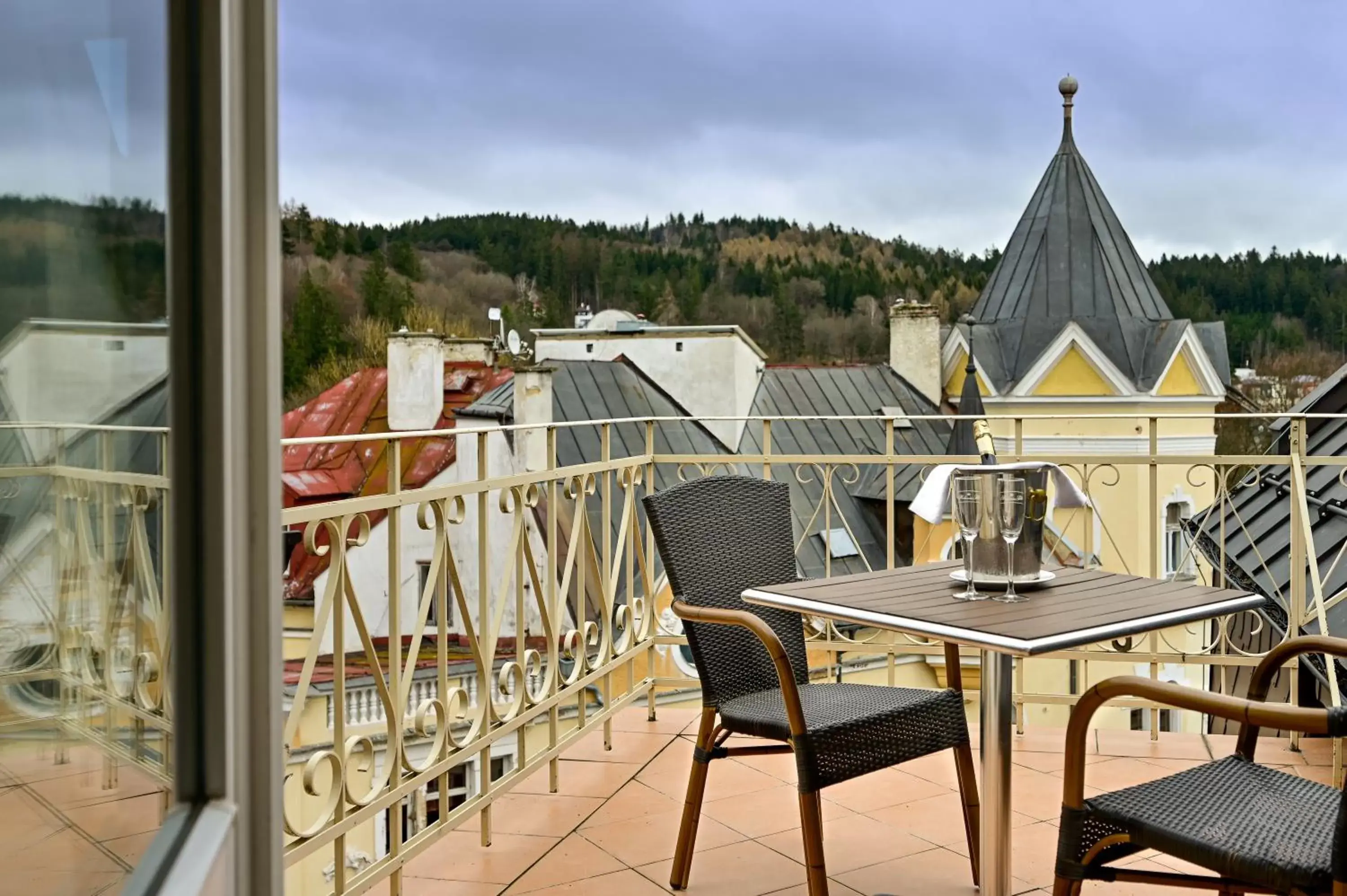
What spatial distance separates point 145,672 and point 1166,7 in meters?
33.3

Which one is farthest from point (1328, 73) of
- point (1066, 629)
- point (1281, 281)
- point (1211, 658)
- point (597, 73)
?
point (1066, 629)

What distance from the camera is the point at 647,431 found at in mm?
3543

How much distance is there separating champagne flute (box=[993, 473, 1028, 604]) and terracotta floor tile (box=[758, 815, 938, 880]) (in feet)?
2.52

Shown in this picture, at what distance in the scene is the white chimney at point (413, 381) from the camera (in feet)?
50.4

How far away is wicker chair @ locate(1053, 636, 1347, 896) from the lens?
1372 millimetres

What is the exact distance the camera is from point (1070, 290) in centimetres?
2183

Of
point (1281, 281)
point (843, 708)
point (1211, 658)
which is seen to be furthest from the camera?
point (1281, 281)

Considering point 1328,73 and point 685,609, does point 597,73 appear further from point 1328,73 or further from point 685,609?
point 685,609

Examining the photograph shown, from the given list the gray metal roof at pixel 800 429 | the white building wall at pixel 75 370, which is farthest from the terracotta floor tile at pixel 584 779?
the gray metal roof at pixel 800 429

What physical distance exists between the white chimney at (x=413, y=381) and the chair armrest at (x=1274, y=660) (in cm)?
1409

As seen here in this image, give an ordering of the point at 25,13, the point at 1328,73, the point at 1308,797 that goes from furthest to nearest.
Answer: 1. the point at 1328,73
2. the point at 1308,797
3. the point at 25,13

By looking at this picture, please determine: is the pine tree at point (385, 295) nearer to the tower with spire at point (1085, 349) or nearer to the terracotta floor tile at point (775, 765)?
the tower with spire at point (1085, 349)

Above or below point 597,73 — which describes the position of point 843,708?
below

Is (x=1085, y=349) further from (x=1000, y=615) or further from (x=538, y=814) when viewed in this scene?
(x=1000, y=615)
